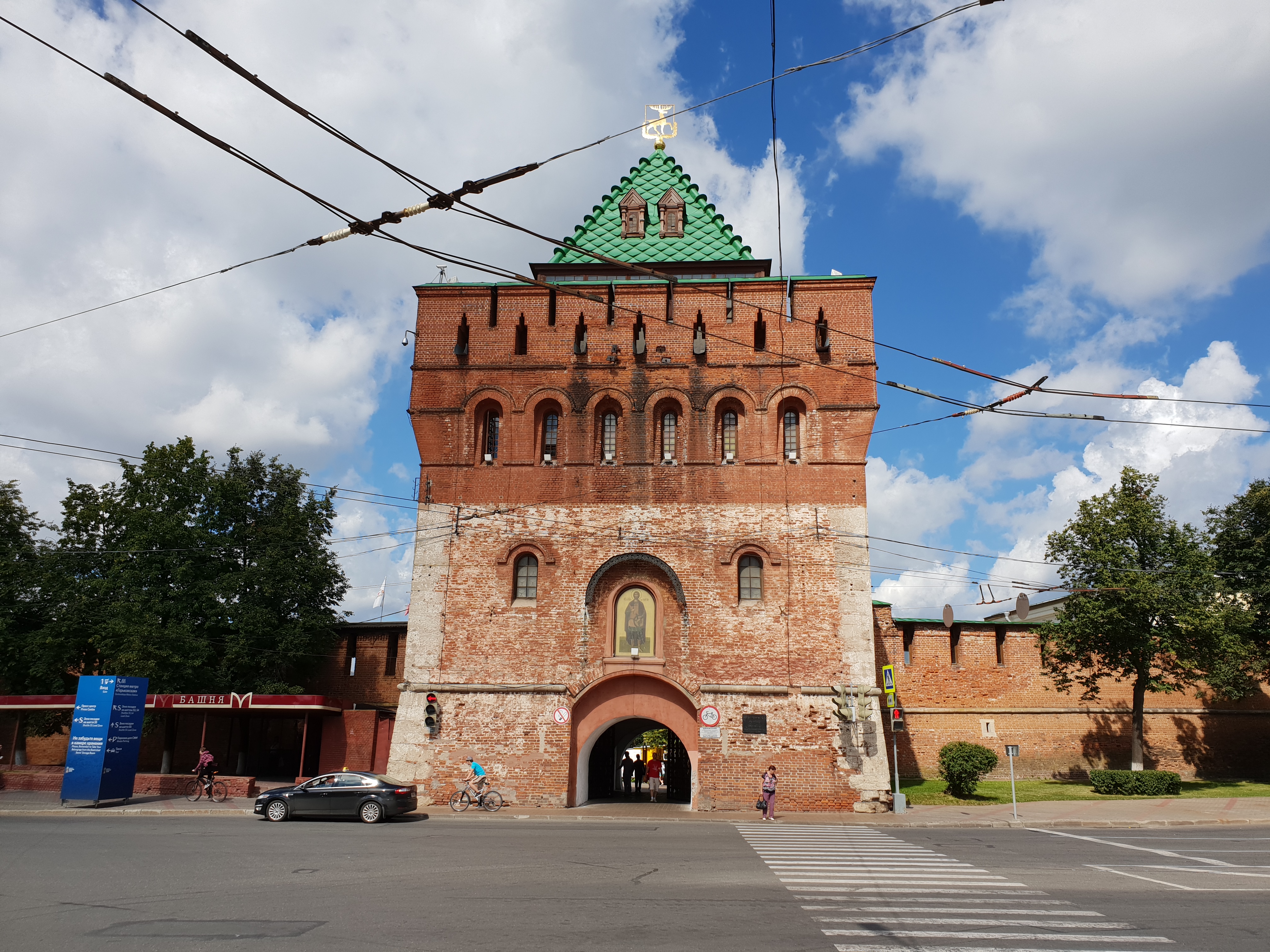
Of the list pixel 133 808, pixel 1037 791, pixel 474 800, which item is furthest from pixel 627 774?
pixel 133 808

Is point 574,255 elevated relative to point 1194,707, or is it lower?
elevated

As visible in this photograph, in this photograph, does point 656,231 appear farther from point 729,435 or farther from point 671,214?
point 729,435

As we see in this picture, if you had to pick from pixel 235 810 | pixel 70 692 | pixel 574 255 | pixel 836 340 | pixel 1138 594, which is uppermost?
pixel 574 255

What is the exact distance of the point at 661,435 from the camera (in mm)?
25578

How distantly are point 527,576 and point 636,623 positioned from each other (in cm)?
347

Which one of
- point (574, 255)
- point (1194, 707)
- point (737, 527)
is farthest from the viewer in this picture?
point (1194, 707)

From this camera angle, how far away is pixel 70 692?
103 feet

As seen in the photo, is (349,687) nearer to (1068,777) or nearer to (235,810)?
(235,810)

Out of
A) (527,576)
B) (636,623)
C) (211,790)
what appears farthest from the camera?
(527,576)

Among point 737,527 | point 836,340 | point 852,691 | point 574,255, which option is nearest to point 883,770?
point 852,691

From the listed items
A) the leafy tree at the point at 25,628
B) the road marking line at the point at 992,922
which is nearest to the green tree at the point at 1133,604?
the road marking line at the point at 992,922

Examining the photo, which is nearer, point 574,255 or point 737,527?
point 737,527

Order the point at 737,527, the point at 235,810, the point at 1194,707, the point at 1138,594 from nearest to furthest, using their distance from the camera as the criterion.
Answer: the point at 235,810
the point at 737,527
the point at 1138,594
the point at 1194,707

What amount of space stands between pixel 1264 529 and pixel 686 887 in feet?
102
